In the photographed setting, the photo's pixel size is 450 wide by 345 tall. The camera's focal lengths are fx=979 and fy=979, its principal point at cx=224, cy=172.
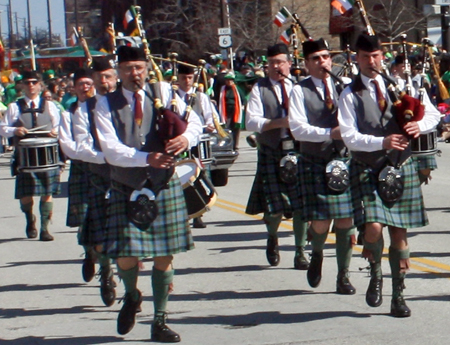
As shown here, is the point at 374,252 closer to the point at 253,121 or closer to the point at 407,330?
the point at 407,330

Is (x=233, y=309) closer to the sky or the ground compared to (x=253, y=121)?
closer to the ground

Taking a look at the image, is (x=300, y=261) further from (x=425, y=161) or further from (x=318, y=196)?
(x=425, y=161)

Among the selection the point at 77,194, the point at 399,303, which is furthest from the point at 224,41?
the point at 399,303

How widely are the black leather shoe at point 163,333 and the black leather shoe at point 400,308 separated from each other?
1.35 meters

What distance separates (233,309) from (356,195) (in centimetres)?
122

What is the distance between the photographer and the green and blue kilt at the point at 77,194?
8.00 m

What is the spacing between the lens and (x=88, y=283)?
7.91m

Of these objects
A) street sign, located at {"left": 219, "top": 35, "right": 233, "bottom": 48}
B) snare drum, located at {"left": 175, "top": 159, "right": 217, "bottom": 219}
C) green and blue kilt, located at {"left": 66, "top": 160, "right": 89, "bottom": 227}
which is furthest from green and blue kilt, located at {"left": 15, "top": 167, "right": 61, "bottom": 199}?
street sign, located at {"left": 219, "top": 35, "right": 233, "bottom": 48}

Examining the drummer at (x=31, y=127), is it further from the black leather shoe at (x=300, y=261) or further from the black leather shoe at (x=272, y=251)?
the black leather shoe at (x=300, y=261)

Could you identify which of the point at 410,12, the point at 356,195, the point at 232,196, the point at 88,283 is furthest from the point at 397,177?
the point at 410,12

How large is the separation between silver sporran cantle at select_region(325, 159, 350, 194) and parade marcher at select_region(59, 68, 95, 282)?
1.98 m

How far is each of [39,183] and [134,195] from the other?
509 cm

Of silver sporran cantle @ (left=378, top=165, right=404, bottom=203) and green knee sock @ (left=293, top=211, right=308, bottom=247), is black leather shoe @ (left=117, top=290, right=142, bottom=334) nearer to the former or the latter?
silver sporran cantle @ (left=378, top=165, right=404, bottom=203)

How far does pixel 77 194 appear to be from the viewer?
26.7 feet
